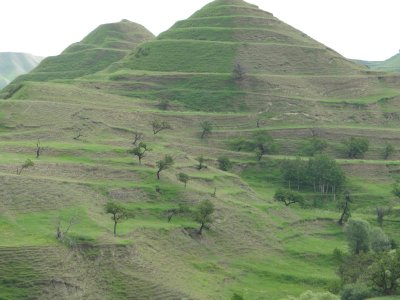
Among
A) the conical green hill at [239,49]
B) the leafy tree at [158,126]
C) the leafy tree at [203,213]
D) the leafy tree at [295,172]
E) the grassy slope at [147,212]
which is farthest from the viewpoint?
the conical green hill at [239,49]

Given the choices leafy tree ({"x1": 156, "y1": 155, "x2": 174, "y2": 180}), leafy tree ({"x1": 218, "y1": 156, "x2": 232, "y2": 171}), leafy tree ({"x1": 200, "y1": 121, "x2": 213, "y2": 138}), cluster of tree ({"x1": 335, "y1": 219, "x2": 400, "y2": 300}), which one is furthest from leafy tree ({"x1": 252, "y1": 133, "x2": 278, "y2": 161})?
cluster of tree ({"x1": 335, "y1": 219, "x2": 400, "y2": 300})

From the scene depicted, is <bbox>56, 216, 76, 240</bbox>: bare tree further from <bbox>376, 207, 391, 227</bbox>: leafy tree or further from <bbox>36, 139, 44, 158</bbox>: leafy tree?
<bbox>376, 207, 391, 227</bbox>: leafy tree

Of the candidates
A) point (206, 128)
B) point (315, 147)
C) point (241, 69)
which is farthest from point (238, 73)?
point (315, 147)

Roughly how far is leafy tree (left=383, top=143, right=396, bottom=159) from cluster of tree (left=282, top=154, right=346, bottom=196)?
15073 millimetres

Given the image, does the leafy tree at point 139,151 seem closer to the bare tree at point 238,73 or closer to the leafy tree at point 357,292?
the leafy tree at point 357,292

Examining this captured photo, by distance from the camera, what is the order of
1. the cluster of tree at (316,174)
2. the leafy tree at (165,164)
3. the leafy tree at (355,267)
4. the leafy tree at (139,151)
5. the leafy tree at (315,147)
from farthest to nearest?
the leafy tree at (315,147) → the cluster of tree at (316,174) → the leafy tree at (139,151) → the leafy tree at (165,164) → the leafy tree at (355,267)

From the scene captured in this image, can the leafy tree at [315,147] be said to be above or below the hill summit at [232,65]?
below

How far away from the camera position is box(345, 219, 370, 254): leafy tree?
6794 cm

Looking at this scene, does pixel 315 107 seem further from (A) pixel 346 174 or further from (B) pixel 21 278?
(B) pixel 21 278

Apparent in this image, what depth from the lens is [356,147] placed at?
109000 millimetres

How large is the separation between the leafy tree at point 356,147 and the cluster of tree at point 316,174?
9852mm

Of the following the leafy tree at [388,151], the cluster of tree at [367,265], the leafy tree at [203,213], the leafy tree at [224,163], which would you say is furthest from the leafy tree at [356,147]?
the leafy tree at [203,213]

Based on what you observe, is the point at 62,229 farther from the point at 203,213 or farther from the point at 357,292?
the point at 357,292

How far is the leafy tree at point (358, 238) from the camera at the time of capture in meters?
67.9
